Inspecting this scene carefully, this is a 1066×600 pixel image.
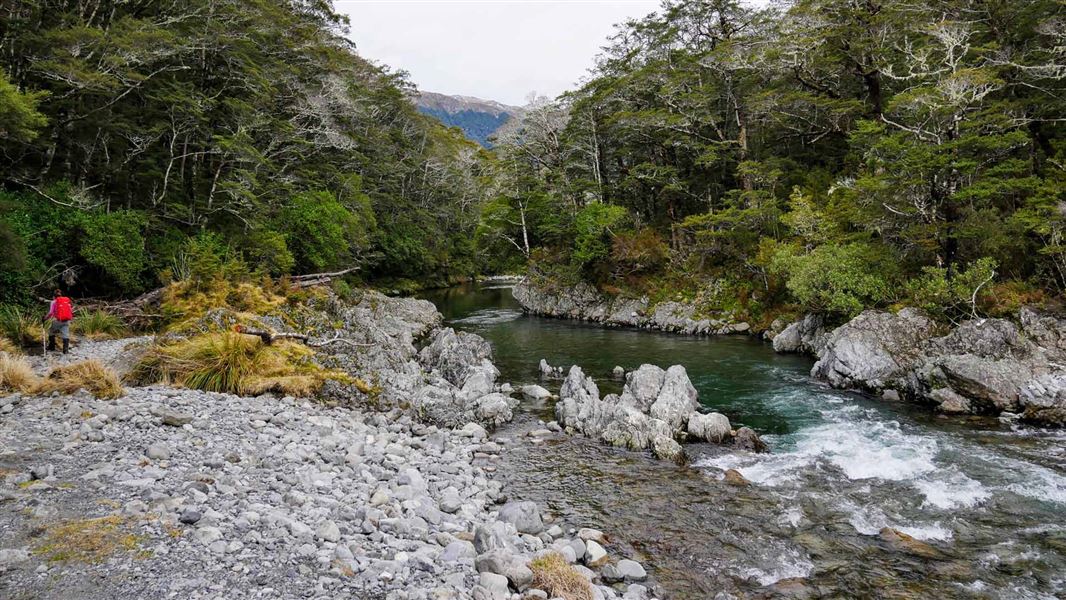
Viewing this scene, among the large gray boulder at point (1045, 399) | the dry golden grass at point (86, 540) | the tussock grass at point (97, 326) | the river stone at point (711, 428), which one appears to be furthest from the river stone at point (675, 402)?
the tussock grass at point (97, 326)

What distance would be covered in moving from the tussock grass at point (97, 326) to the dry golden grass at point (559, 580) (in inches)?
627

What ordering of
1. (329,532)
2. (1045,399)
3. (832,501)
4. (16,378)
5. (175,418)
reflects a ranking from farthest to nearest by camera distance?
(1045,399) → (16,378) → (832,501) → (175,418) → (329,532)

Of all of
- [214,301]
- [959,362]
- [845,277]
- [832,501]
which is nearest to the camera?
[832,501]

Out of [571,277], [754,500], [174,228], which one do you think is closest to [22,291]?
[174,228]

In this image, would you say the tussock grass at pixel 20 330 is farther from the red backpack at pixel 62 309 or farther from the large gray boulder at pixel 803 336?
the large gray boulder at pixel 803 336

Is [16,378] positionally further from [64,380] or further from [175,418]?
[175,418]

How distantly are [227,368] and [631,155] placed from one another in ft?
109

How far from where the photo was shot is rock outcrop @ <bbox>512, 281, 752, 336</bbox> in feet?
90.7

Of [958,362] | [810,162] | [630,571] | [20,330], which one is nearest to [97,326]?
[20,330]

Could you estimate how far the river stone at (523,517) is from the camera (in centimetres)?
770

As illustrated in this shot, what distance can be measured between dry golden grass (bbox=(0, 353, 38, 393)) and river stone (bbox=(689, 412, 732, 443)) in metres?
13.1

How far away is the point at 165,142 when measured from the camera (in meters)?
23.1

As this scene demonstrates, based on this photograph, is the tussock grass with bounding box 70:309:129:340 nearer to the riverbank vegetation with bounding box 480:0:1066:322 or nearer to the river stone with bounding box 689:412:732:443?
the river stone with bounding box 689:412:732:443

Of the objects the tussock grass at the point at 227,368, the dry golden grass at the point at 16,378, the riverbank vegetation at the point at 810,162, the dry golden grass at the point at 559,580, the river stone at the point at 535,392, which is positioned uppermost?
the riverbank vegetation at the point at 810,162
